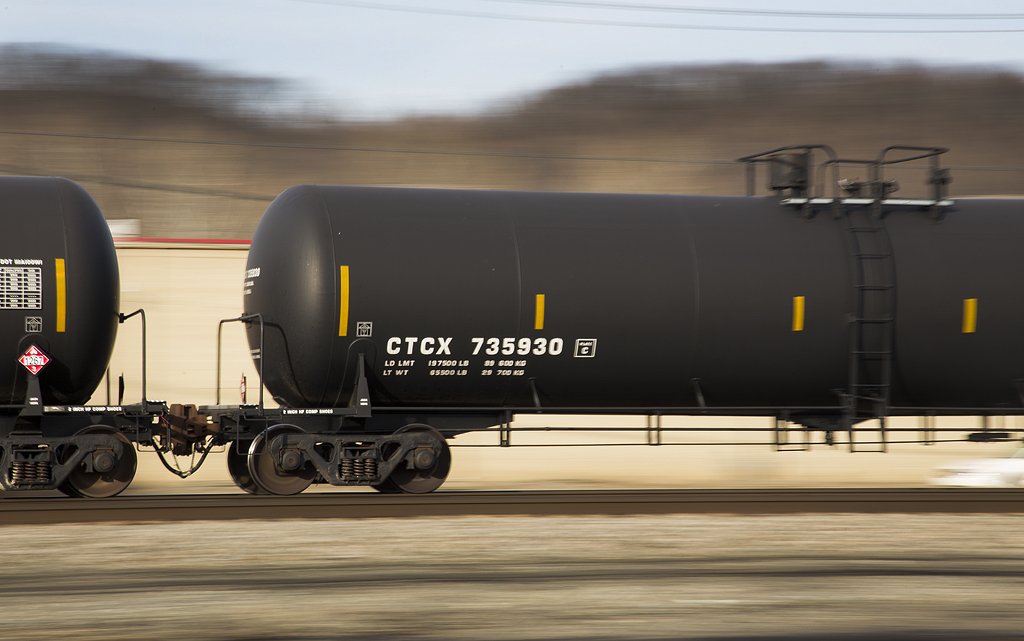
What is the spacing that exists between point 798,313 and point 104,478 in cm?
894

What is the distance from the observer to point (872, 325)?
12.7m

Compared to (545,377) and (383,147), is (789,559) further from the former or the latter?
(383,147)

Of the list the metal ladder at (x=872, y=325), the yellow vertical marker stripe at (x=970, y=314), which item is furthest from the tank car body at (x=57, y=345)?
the yellow vertical marker stripe at (x=970, y=314)

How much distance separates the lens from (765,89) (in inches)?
1772

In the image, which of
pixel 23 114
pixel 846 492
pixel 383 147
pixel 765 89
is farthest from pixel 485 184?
pixel 846 492

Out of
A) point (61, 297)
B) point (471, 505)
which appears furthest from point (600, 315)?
point (61, 297)

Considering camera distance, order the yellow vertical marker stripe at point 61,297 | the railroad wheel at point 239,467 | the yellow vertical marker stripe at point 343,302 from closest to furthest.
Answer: the yellow vertical marker stripe at point 61,297 < the yellow vertical marker stripe at point 343,302 < the railroad wheel at point 239,467

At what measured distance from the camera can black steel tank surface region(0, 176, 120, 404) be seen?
11.2 meters

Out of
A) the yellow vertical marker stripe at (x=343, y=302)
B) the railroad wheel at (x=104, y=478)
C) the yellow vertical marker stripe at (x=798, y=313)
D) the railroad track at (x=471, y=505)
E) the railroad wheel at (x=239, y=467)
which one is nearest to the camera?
the railroad track at (x=471, y=505)

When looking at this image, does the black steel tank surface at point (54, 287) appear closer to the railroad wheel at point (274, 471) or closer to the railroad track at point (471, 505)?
the railroad track at point (471, 505)

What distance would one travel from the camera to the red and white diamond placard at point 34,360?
11.2 meters

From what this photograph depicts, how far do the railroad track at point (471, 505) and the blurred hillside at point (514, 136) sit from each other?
76.1ft

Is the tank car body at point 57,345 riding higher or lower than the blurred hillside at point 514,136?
lower

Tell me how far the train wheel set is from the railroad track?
500mm
